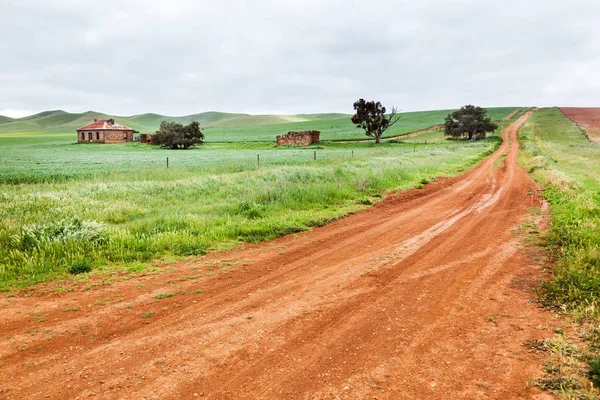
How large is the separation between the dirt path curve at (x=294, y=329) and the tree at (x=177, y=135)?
61062 millimetres

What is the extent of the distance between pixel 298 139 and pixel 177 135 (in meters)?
21.4

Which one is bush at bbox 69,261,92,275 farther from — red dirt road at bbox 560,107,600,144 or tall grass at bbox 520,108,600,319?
red dirt road at bbox 560,107,600,144

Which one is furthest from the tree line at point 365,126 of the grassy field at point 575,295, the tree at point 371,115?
the grassy field at point 575,295

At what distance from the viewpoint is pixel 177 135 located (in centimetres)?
6462

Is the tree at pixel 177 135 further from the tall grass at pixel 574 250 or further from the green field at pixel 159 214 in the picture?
the tall grass at pixel 574 250

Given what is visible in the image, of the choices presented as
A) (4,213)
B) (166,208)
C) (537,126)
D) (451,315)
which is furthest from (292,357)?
(537,126)

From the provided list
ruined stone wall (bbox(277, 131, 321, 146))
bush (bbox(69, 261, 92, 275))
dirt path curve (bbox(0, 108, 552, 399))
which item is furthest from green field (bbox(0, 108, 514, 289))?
ruined stone wall (bbox(277, 131, 321, 146))

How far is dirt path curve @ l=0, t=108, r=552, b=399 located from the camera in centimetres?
379

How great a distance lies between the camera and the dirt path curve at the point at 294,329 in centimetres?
379

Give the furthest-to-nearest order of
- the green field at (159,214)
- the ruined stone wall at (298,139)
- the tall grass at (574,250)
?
the ruined stone wall at (298,139)
the green field at (159,214)
the tall grass at (574,250)

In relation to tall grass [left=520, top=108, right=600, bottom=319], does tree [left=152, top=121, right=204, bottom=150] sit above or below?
above

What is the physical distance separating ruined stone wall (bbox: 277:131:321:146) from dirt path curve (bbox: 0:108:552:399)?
58.9 metres

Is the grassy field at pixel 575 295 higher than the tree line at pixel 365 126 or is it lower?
lower

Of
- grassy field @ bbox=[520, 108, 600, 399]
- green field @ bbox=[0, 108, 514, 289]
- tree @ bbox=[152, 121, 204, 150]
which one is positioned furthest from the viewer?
tree @ bbox=[152, 121, 204, 150]
